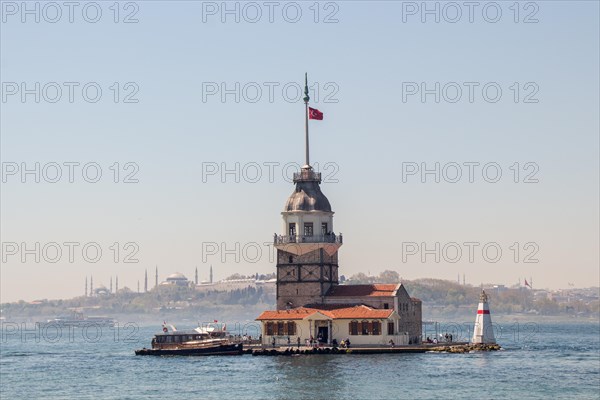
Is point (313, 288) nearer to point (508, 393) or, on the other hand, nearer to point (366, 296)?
point (366, 296)

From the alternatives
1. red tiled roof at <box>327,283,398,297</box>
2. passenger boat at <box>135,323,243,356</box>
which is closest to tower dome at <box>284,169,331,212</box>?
red tiled roof at <box>327,283,398,297</box>

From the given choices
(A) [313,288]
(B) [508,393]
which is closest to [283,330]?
(A) [313,288]

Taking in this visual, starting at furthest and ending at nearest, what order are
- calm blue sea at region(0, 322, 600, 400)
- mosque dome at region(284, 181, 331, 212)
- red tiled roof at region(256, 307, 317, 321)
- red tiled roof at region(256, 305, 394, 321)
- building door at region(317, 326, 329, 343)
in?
mosque dome at region(284, 181, 331, 212) < red tiled roof at region(256, 307, 317, 321) < building door at region(317, 326, 329, 343) < red tiled roof at region(256, 305, 394, 321) < calm blue sea at region(0, 322, 600, 400)

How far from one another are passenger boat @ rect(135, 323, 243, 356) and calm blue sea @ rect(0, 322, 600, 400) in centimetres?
241

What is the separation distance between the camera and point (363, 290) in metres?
115

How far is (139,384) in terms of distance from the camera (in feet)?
287

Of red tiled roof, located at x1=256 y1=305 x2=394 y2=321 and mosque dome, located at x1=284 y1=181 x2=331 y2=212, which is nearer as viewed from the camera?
red tiled roof, located at x1=256 y1=305 x2=394 y2=321

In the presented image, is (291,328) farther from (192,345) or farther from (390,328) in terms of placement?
(192,345)

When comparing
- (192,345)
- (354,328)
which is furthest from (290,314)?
(192,345)

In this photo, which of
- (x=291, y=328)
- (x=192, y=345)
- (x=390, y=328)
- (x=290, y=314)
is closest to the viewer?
(x=390, y=328)

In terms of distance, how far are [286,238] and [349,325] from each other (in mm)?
10288

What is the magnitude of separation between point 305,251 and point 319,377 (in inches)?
1127

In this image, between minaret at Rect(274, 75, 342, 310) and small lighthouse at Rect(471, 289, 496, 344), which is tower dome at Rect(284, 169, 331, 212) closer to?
minaret at Rect(274, 75, 342, 310)

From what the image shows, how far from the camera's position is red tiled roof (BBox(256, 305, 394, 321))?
110 metres
